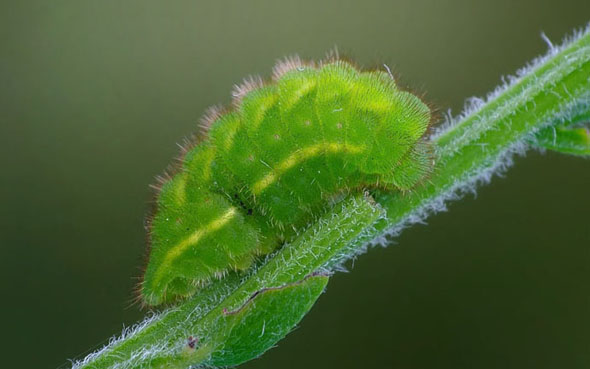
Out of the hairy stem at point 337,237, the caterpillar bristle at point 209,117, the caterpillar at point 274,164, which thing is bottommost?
the hairy stem at point 337,237

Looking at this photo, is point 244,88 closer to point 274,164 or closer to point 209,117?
point 209,117

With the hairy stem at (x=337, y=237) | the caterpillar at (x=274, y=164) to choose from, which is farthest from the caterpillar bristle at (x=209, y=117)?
the hairy stem at (x=337, y=237)

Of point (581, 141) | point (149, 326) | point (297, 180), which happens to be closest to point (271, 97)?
point (297, 180)

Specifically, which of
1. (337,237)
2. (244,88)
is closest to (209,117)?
(244,88)

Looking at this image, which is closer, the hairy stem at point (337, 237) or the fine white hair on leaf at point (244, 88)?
the hairy stem at point (337, 237)

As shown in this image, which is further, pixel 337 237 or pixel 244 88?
pixel 244 88

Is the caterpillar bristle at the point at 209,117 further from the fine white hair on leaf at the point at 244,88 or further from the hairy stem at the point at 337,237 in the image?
the hairy stem at the point at 337,237

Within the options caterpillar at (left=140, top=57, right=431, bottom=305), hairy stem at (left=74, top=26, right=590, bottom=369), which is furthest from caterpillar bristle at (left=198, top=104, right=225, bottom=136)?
hairy stem at (left=74, top=26, right=590, bottom=369)

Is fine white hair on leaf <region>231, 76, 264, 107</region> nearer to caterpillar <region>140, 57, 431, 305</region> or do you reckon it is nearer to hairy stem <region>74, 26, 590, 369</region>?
caterpillar <region>140, 57, 431, 305</region>
